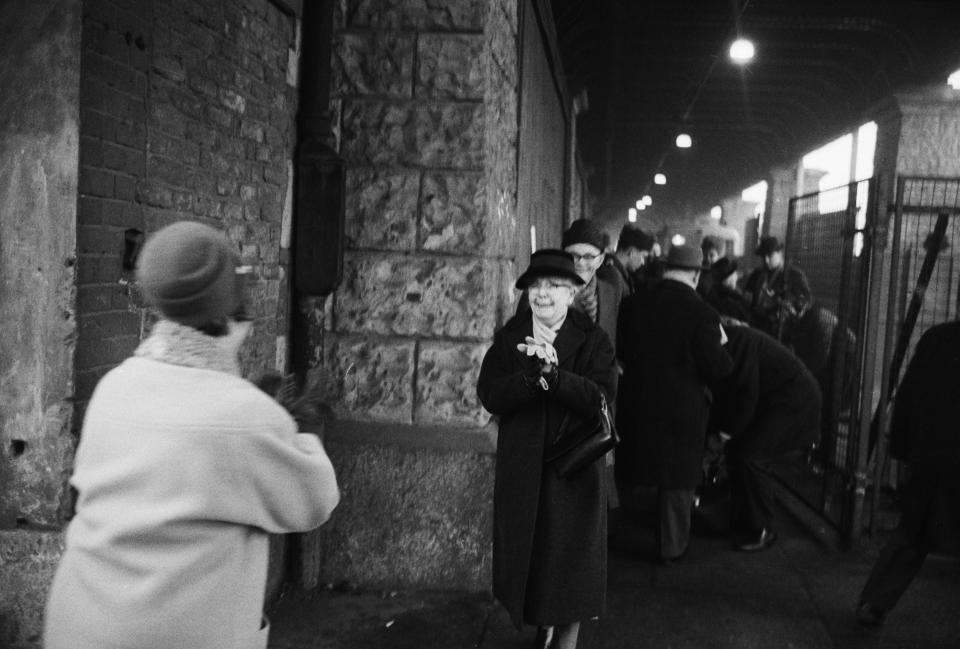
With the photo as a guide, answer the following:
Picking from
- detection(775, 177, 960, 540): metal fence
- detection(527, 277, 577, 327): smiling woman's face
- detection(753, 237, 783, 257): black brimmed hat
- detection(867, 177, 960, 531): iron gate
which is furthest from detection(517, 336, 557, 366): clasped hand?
detection(753, 237, 783, 257): black brimmed hat

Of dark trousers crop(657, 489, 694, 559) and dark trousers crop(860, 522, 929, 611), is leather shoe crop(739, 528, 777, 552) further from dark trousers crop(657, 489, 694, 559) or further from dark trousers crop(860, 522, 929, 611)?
dark trousers crop(860, 522, 929, 611)

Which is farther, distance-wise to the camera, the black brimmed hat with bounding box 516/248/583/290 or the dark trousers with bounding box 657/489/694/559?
the dark trousers with bounding box 657/489/694/559

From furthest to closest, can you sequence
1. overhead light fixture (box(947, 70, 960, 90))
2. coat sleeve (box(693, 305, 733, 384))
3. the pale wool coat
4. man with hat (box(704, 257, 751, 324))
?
overhead light fixture (box(947, 70, 960, 90)), man with hat (box(704, 257, 751, 324)), coat sleeve (box(693, 305, 733, 384)), the pale wool coat

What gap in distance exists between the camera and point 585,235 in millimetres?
4902

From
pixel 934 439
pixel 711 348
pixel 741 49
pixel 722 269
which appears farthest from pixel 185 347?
pixel 741 49

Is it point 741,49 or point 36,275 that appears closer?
point 36,275

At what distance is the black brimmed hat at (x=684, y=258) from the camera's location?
17.9 ft

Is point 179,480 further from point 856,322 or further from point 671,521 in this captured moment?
point 856,322

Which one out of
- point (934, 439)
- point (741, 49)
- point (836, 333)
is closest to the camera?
point (934, 439)

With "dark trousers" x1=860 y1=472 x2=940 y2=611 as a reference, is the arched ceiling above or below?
above

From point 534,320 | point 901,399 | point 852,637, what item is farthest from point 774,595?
point 534,320

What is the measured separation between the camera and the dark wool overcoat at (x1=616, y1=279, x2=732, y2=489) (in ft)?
17.4

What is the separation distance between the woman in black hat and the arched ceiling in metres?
5.94

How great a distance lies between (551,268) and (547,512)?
Result: 0.96 m
